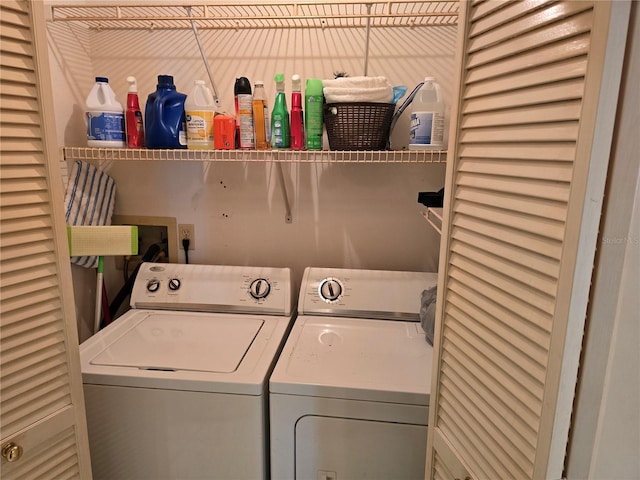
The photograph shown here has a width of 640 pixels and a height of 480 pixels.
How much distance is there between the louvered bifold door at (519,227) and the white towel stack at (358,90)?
68 centimetres

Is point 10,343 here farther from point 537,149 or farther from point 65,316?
point 537,149

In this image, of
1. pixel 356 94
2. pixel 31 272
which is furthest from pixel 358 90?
pixel 31 272

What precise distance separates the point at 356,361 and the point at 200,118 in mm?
1098

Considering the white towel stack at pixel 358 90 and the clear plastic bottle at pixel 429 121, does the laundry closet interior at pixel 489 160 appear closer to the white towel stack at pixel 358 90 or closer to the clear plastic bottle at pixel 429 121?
the clear plastic bottle at pixel 429 121

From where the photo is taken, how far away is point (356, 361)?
1.47m

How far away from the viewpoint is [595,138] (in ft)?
1.91

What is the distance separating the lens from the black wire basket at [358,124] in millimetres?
1562

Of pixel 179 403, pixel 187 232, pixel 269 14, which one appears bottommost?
pixel 179 403

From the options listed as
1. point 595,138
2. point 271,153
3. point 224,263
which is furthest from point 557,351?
point 224,263

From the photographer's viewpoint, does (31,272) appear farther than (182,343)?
No

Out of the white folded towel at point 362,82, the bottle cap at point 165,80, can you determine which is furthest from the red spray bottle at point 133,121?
the white folded towel at point 362,82

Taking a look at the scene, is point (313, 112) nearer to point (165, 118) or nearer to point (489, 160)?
point (165, 118)

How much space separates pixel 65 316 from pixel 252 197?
112 centimetres

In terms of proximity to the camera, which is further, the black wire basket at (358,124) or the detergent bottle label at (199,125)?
the detergent bottle label at (199,125)
